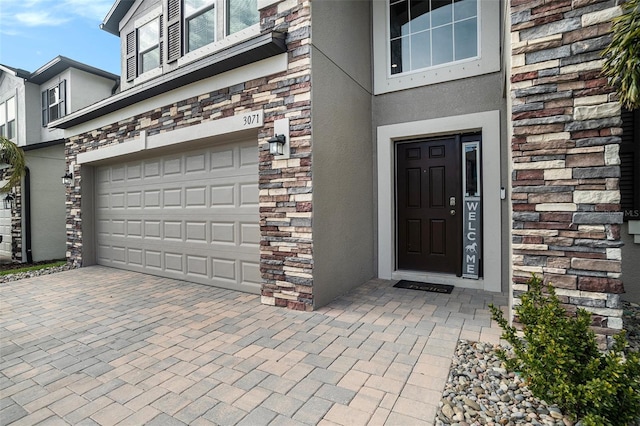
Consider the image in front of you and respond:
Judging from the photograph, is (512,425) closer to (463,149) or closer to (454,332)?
(454,332)

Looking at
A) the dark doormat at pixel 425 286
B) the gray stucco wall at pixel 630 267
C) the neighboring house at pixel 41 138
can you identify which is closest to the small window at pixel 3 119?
the neighboring house at pixel 41 138

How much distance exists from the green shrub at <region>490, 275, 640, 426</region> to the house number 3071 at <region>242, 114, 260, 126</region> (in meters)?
3.30

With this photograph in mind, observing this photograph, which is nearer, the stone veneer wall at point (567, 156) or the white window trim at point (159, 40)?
the stone veneer wall at point (567, 156)

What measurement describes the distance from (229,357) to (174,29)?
578cm

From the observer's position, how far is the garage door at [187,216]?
14.8 feet

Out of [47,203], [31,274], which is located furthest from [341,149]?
[47,203]

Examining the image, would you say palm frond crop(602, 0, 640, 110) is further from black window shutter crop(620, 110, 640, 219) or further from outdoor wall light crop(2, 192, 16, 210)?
outdoor wall light crop(2, 192, 16, 210)

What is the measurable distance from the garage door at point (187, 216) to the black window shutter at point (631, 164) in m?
4.48

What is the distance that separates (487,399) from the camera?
6.54 ft

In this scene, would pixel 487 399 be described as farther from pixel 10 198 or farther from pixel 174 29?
pixel 10 198

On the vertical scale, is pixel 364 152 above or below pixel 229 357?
above

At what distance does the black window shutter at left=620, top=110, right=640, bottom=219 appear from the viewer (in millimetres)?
3713

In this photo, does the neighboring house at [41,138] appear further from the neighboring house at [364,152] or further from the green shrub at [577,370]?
the green shrub at [577,370]

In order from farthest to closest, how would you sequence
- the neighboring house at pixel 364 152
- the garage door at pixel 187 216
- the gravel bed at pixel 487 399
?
1. the garage door at pixel 187 216
2. the neighboring house at pixel 364 152
3. the gravel bed at pixel 487 399
